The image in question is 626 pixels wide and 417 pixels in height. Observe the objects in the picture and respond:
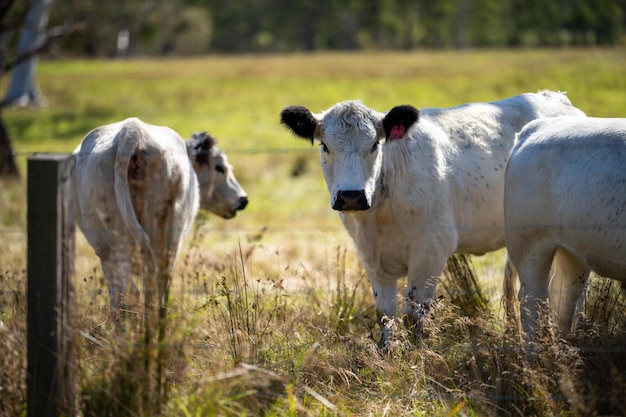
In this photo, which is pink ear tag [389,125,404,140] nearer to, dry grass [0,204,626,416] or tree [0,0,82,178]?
dry grass [0,204,626,416]

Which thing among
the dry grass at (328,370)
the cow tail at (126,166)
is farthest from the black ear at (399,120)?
the cow tail at (126,166)

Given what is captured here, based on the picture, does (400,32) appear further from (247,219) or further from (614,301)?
(614,301)

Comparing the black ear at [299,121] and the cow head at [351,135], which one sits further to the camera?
the black ear at [299,121]

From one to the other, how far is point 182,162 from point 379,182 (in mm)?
1923

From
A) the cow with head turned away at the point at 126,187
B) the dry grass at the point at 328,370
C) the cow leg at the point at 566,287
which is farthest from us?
the cow with head turned away at the point at 126,187

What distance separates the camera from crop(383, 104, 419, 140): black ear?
19.1ft

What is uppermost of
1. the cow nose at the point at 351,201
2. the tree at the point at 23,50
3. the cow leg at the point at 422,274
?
the tree at the point at 23,50

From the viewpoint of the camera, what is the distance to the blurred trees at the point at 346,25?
82.4m

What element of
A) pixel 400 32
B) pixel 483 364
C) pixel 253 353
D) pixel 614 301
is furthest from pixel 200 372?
pixel 400 32

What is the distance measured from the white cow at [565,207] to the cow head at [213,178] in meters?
4.08

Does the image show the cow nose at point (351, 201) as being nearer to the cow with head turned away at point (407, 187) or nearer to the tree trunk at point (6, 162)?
the cow with head turned away at point (407, 187)

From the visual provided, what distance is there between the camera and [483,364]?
16.1 ft

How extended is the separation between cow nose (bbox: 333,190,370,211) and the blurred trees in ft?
244

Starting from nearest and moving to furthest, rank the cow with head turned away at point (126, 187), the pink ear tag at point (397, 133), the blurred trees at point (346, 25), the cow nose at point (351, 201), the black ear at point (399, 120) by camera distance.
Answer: the cow nose at point (351, 201) < the black ear at point (399, 120) < the pink ear tag at point (397, 133) < the cow with head turned away at point (126, 187) < the blurred trees at point (346, 25)
